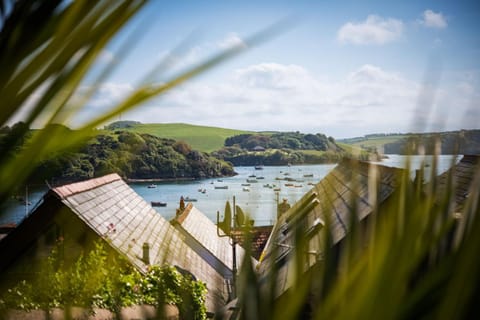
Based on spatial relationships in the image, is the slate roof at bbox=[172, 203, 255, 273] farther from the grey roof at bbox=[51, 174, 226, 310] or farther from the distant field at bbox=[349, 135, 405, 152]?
the distant field at bbox=[349, 135, 405, 152]

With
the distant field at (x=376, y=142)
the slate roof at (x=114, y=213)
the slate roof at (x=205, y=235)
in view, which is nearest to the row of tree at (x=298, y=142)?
the distant field at (x=376, y=142)

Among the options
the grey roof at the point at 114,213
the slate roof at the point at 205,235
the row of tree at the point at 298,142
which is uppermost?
the row of tree at the point at 298,142

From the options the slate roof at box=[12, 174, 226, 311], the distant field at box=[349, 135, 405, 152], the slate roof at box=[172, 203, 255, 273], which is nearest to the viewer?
the distant field at box=[349, 135, 405, 152]

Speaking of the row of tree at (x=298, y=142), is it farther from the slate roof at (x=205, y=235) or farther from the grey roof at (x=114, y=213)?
the slate roof at (x=205, y=235)

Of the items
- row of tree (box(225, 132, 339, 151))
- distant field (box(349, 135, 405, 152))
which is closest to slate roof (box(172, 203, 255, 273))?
row of tree (box(225, 132, 339, 151))

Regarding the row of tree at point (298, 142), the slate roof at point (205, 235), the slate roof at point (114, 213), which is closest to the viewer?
the row of tree at point (298, 142)

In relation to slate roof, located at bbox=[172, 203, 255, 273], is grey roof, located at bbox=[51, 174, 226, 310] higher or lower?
higher

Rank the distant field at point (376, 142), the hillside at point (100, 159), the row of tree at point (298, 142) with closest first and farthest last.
Result: the hillside at point (100, 159), the distant field at point (376, 142), the row of tree at point (298, 142)

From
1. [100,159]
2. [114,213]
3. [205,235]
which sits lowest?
[205,235]

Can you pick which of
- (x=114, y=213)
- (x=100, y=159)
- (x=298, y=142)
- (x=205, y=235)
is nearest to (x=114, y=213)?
(x=114, y=213)

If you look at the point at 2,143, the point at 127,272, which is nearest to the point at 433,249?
the point at 2,143

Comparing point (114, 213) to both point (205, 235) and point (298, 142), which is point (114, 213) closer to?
point (298, 142)

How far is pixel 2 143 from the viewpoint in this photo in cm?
45

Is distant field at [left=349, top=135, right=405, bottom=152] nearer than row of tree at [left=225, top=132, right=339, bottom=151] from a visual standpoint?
Yes
